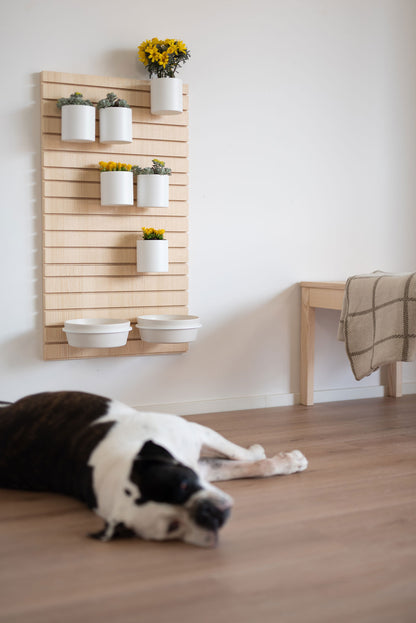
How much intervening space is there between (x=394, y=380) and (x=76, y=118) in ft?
7.68

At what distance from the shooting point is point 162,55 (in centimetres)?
326

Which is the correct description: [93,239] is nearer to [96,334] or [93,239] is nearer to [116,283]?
[116,283]

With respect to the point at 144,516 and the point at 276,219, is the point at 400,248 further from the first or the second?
the point at 144,516

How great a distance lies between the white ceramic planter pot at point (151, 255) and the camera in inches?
129

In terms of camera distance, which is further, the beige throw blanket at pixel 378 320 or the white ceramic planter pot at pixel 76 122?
the white ceramic planter pot at pixel 76 122

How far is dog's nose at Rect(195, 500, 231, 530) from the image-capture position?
5.72 ft

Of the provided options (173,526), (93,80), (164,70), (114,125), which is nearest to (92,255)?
(114,125)

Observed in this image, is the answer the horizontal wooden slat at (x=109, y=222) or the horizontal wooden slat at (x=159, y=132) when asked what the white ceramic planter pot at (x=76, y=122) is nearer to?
the horizontal wooden slat at (x=159, y=132)

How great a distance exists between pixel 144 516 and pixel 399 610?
26.6 inches

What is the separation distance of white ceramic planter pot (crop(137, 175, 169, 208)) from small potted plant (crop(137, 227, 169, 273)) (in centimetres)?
13

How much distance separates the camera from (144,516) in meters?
1.80

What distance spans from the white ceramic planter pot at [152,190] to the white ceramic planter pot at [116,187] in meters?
0.08

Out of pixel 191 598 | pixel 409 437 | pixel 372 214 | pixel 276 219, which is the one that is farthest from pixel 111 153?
pixel 191 598

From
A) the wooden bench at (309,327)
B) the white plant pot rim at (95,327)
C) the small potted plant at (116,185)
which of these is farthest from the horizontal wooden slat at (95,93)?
the wooden bench at (309,327)
